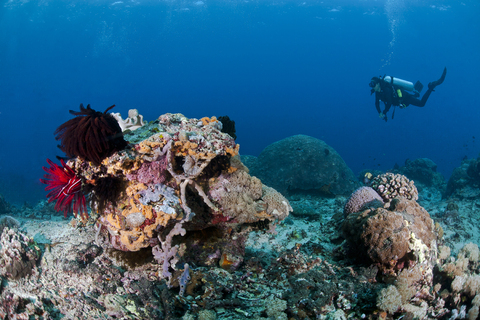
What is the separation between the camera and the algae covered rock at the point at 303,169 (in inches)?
472

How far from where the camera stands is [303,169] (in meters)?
12.3

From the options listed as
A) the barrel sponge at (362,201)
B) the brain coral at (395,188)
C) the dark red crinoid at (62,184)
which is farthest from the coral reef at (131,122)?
the brain coral at (395,188)

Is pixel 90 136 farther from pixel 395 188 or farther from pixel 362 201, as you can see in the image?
pixel 395 188

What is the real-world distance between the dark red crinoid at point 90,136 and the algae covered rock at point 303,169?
9647 millimetres

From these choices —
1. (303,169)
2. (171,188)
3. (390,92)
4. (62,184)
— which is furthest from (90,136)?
(390,92)

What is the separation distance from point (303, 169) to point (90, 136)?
34.9 ft

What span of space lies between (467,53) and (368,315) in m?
130

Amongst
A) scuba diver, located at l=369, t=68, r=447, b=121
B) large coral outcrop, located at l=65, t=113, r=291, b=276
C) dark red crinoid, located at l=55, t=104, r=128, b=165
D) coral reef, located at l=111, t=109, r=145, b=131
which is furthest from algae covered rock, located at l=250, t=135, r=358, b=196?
dark red crinoid, located at l=55, t=104, r=128, b=165

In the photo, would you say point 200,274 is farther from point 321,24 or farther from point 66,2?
point 321,24

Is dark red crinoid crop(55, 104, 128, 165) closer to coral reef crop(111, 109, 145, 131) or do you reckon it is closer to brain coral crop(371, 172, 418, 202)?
coral reef crop(111, 109, 145, 131)

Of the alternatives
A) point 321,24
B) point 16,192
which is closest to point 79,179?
point 16,192

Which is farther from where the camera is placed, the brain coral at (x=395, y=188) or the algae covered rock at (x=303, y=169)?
the algae covered rock at (x=303, y=169)

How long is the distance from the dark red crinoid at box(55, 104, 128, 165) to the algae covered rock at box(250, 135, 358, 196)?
9647 millimetres

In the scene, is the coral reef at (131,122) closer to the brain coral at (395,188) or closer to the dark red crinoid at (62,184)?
the dark red crinoid at (62,184)
